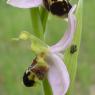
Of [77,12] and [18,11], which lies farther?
[18,11]

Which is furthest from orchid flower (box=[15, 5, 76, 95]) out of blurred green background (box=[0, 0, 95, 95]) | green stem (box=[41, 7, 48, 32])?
blurred green background (box=[0, 0, 95, 95])

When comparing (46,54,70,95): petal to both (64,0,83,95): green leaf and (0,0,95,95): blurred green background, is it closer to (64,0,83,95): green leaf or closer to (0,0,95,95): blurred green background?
(64,0,83,95): green leaf

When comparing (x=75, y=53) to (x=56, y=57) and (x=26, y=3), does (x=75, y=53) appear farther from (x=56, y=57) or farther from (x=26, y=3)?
(x=26, y=3)

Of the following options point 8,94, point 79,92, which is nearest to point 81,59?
point 79,92

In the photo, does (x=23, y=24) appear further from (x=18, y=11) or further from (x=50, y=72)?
(x=50, y=72)

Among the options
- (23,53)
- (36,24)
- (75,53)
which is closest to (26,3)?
(36,24)

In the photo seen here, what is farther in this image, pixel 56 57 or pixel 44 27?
pixel 44 27

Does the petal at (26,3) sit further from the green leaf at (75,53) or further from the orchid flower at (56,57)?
the green leaf at (75,53)
